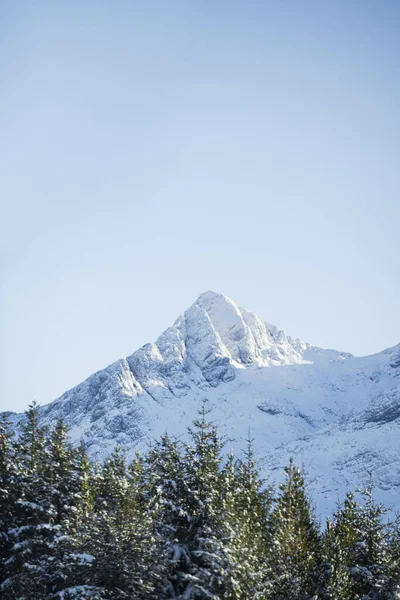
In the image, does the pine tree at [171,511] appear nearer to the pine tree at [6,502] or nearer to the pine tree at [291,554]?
the pine tree at [291,554]

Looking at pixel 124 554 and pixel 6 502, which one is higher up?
pixel 6 502

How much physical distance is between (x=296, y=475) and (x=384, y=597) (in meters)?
9.44

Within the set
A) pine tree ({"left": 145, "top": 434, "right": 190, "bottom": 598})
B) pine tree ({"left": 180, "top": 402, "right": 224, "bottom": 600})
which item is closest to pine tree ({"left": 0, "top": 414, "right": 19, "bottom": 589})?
pine tree ({"left": 145, "top": 434, "right": 190, "bottom": 598})

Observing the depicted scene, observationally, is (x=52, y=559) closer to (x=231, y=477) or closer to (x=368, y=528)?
(x=231, y=477)

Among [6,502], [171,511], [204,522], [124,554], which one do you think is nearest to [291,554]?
[204,522]

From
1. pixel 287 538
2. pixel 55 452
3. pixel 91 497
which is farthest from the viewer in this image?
pixel 55 452

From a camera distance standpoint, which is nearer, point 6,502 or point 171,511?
point 6,502

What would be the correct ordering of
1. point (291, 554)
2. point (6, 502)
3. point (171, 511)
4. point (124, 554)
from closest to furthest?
point (124, 554) → point (291, 554) → point (6, 502) → point (171, 511)

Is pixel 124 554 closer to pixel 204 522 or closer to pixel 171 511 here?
pixel 171 511

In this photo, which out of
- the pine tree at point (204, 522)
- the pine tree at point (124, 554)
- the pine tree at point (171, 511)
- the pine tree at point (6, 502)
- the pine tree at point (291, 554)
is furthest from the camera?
the pine tree at point (6, 502)

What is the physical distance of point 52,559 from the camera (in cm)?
3816

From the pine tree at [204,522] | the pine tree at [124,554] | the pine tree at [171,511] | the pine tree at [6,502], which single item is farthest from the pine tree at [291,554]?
the pine tree at [6,502]

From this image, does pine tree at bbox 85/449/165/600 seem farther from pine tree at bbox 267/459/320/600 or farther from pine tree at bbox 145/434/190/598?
pine tree at bbox 267/459/320/600

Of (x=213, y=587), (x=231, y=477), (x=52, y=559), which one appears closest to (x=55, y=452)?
(x=52, y=559)
